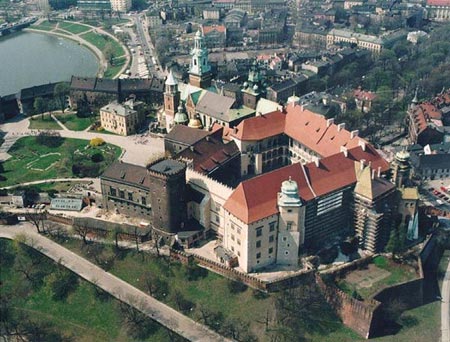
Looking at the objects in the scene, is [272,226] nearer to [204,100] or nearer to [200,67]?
[204,100]

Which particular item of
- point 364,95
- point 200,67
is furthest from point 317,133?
point 364,95

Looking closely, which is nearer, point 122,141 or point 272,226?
point 272,226

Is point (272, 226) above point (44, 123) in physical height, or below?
above

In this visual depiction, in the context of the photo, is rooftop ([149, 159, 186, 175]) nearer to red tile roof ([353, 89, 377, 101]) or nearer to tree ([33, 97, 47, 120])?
tree ([33, 97, 47, 120])

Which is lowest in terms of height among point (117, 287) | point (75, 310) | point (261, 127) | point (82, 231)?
point (75, 310)

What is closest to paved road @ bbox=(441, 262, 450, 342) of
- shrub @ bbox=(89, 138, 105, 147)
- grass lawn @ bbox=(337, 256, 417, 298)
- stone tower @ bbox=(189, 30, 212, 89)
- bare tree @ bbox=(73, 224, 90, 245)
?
grass lawn @ bbox=(337, 256, 417, 298)

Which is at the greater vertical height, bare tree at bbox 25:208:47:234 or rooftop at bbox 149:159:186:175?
rooftop at bbox 149:159:186:175
